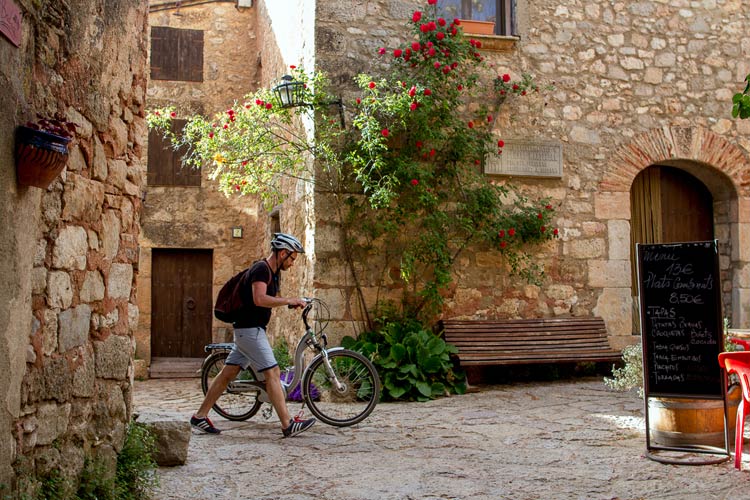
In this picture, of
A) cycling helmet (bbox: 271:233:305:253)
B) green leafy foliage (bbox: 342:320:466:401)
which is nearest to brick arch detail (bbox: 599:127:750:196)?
green leafy foliage (bbox: 342:320:466:401)

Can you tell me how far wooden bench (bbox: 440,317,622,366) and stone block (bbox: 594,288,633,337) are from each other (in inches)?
6.6

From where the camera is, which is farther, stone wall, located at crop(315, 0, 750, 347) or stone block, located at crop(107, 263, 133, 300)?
stone wall, located at crop(315, 0, 750, 347)

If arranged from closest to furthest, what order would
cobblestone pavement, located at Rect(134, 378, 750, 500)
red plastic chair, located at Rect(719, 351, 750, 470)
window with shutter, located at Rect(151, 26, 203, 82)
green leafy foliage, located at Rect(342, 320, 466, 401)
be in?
cobblestone pavement, located at Rect(134, 378, 750, 500), red plastic chair, located at Rect(719, 351, 750, 470), green leafy foliage, located at Rect(342, 320, 466, 401), window with shutter, located at Rect(151, 26, 203, 82)

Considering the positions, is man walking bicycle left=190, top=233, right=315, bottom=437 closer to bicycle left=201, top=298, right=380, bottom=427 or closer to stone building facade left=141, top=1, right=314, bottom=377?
bicycle left=201, top=298, right=380, bottom=427

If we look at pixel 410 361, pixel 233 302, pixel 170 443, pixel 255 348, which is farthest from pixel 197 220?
pixel 170 443

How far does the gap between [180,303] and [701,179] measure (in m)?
7.59

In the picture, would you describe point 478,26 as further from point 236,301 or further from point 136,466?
point 136,466

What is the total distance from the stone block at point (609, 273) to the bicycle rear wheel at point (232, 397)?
3952 millimetres

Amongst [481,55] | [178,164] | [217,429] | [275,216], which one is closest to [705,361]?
[217,429]

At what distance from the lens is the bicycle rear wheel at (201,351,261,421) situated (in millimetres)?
5805

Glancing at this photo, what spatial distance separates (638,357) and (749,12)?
5.32 m

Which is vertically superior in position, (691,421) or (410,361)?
(410,361)

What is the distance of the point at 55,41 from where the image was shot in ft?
10.3

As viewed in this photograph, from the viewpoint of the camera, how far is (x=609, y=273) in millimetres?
8227
